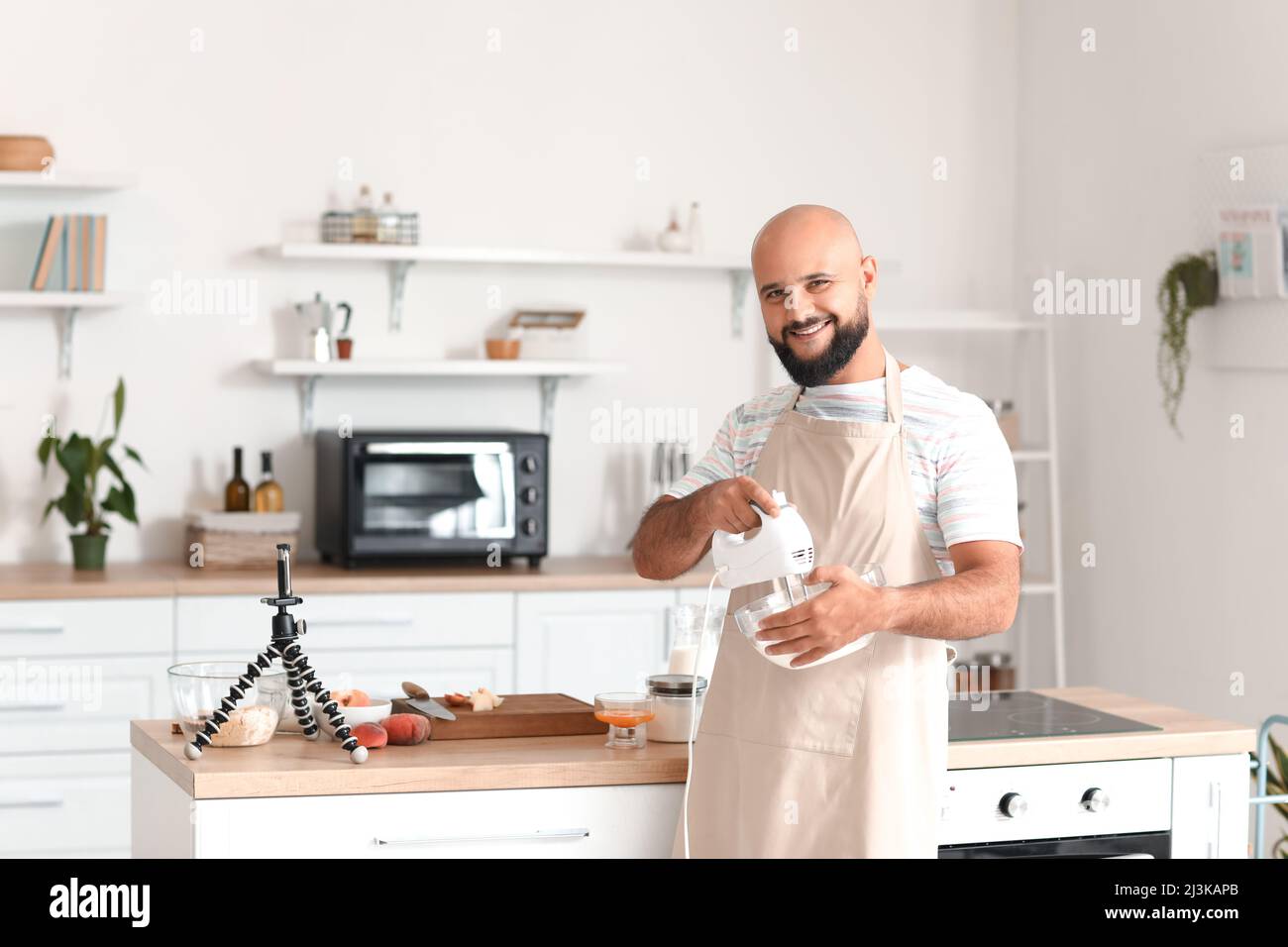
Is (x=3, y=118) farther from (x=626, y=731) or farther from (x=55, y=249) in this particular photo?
(x=626, y=731)

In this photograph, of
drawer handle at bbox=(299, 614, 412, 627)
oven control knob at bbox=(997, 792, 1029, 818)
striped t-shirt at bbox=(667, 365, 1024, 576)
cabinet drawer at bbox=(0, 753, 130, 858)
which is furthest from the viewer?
drawer handle at bbox=(299, 614, 412, 627)

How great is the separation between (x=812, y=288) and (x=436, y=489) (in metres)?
2.45

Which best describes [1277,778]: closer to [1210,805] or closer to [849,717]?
[1210,805]

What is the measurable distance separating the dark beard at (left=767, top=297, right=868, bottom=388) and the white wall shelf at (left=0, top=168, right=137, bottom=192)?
2.75 meters

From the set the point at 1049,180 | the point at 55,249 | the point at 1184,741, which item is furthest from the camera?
the point at 1049,180

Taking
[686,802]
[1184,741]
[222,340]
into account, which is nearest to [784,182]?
[222,340]

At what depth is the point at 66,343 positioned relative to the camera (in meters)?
4.33

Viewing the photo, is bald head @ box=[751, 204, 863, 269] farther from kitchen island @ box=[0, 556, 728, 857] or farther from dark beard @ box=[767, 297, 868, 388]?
kitchen island @ box=[0, 556, 728, 857]

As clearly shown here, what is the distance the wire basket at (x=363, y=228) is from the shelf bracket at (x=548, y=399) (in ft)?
2.02

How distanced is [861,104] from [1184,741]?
2995 millimetres

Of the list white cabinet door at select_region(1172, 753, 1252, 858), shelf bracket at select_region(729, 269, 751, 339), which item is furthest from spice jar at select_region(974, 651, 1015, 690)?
white cabinet door at select_region(1172, 753, 1252, 858)

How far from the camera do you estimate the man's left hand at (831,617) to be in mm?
1719

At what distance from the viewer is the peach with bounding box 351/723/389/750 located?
2080 millimetres

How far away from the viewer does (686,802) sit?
2.03 meters
